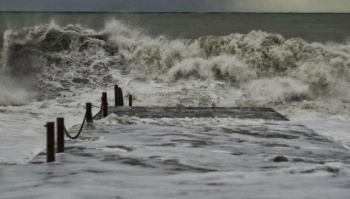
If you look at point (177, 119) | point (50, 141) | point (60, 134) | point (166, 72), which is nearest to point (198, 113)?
point (177, 119)

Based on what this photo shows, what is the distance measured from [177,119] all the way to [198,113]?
1319mm

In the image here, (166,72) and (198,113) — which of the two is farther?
(166,72)

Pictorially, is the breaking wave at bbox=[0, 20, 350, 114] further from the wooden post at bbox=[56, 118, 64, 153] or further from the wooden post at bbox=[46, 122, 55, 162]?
the wooden post at bbox=[46, 122, 55, 162]

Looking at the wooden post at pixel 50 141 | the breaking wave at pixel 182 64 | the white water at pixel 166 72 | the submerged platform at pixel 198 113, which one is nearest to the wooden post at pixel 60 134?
the wooden post at pixel 50 141

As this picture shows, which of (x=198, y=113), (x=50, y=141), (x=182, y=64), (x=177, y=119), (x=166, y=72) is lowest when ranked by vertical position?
(x=50, y=141)

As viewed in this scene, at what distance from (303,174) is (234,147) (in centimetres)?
209

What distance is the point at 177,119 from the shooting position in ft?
41.3

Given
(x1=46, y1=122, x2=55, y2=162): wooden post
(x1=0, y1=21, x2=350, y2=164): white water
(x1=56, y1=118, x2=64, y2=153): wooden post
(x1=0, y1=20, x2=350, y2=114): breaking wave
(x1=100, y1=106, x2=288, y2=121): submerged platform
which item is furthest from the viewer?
(x1=0, y1=20, x2=350, y2=114): breaking wave

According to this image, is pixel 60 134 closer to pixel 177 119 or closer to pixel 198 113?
pixel 177 119

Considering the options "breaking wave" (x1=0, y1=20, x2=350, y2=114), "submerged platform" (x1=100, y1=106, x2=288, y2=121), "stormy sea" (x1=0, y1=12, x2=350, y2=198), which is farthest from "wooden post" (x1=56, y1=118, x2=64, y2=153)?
"breaking wave" (x1=0, y1=20, x2=350, y2=114)

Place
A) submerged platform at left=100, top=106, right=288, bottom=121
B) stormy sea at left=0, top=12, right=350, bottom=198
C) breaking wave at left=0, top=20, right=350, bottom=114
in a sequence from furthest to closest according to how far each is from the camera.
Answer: breaking wave at left=0, top=20, right=350, bottom=114 → submerged platform at left=100, top=106, right=288, bottom=121 → stormy sea at left=0, top=12, right=350, bottom=198

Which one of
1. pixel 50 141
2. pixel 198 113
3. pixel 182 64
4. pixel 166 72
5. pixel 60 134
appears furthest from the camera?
pixel 182 64

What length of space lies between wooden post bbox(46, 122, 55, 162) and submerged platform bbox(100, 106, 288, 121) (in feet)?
18.2

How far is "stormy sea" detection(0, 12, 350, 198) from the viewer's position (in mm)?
6375
